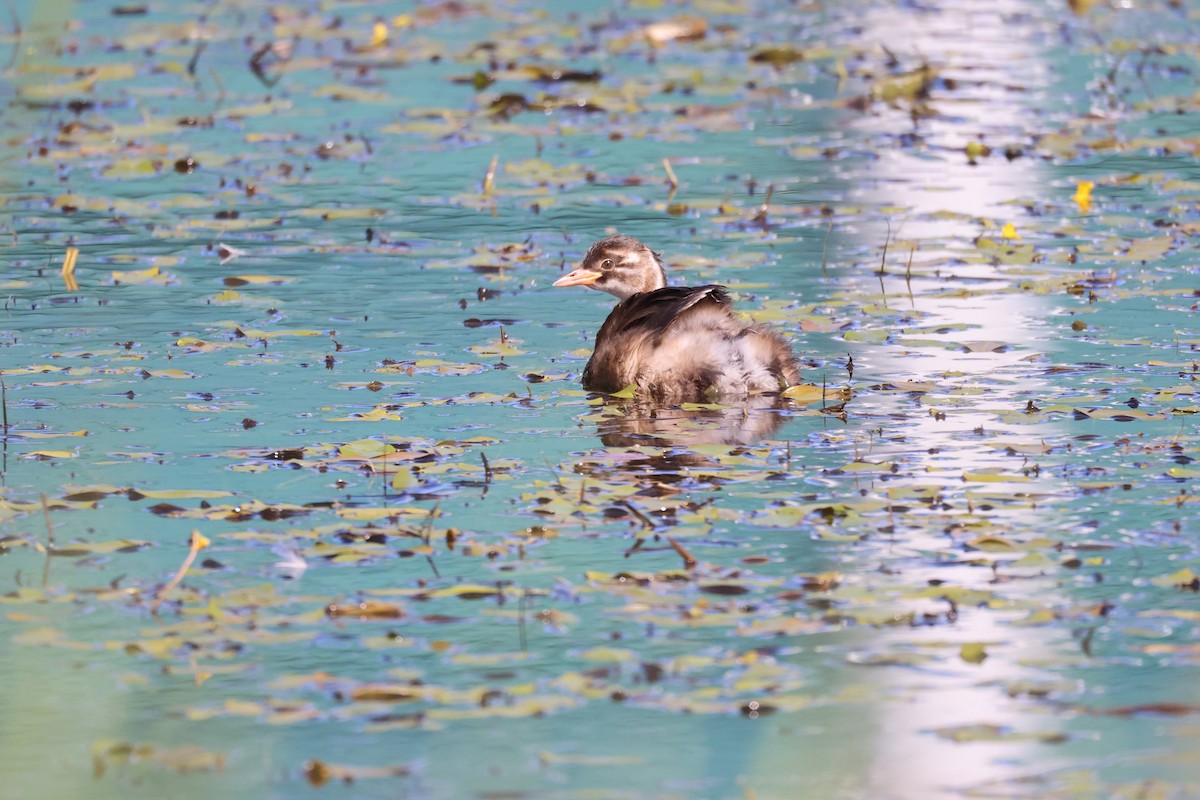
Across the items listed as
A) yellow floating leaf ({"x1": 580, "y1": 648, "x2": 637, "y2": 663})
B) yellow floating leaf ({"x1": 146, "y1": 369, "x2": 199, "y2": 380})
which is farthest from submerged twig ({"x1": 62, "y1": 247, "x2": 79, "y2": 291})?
yellow floating leaf ({"x1": 580, "y1": 648, "x2": 637, "y2": 663})

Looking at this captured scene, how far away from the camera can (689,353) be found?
964cm

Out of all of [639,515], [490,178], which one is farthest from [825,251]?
[639,515]

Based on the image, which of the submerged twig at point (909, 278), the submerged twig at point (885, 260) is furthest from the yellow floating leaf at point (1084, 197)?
the submerged twig at point (909, 278)

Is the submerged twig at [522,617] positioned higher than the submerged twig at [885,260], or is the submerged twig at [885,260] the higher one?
the submerged twig at [885,260]

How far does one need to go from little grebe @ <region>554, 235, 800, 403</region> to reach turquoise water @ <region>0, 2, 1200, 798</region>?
8.1 inches

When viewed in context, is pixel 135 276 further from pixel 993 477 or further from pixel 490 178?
pixel 993 477

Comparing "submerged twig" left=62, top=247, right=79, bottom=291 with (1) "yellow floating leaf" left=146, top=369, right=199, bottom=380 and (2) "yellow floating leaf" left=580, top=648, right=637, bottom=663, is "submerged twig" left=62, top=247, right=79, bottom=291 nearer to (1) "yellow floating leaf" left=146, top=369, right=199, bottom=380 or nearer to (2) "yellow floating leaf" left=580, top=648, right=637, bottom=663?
(1) "yellow floating leaf" left=146, top=369, right=199, bottom=380

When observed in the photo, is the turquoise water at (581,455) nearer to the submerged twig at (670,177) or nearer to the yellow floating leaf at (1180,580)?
the yellow floating leaf at (1180,580)

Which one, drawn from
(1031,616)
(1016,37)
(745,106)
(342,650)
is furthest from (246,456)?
(1016,37)

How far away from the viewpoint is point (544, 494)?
26.0 feet

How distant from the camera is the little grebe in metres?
9.58

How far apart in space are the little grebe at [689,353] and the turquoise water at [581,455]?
206 millimetres

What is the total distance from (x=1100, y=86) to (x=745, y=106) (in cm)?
292

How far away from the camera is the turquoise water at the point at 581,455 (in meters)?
5.73
